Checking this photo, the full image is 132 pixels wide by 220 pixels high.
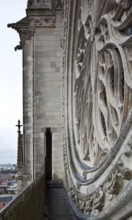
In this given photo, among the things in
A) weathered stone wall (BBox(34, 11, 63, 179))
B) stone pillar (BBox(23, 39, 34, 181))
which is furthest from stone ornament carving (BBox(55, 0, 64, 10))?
stone pillar (BBox(23, 39, 34, 181))

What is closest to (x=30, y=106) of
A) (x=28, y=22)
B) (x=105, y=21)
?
(x=28, y=22)

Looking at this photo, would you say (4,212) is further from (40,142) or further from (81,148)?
(40,142)

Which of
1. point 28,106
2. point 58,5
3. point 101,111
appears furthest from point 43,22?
point 101,111

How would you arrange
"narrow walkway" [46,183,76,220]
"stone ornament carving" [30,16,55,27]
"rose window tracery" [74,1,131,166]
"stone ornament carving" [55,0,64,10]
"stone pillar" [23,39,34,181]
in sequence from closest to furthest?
"rose window tracery" [74,1,131,166] → "narrow walkway" [46,183,76,220] → "stone ornament carving" [55,0,64,10] → "stone ornament carving" [30,16,55,27] → "stone pillar" [23,39,34,181]

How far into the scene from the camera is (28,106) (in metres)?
12.4

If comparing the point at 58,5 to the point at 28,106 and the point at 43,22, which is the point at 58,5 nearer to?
the point at 43,22

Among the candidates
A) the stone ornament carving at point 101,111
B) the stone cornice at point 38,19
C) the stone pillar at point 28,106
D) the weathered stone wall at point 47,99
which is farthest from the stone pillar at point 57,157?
the stone cornice at point 38,19

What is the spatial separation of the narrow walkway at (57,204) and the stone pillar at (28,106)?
3.50 feet

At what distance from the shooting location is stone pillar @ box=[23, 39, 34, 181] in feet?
39.5

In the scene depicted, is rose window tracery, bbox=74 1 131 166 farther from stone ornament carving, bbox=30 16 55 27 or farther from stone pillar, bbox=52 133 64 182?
stone ornament carving, bbox=30 16 55 27

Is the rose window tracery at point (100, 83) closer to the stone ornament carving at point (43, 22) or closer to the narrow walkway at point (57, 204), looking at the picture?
the narrow walkway at point (57, 204)

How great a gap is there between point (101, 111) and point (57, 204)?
3143 millimetres

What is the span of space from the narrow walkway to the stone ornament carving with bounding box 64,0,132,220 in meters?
0.35

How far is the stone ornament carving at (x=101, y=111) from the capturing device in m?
4.56
